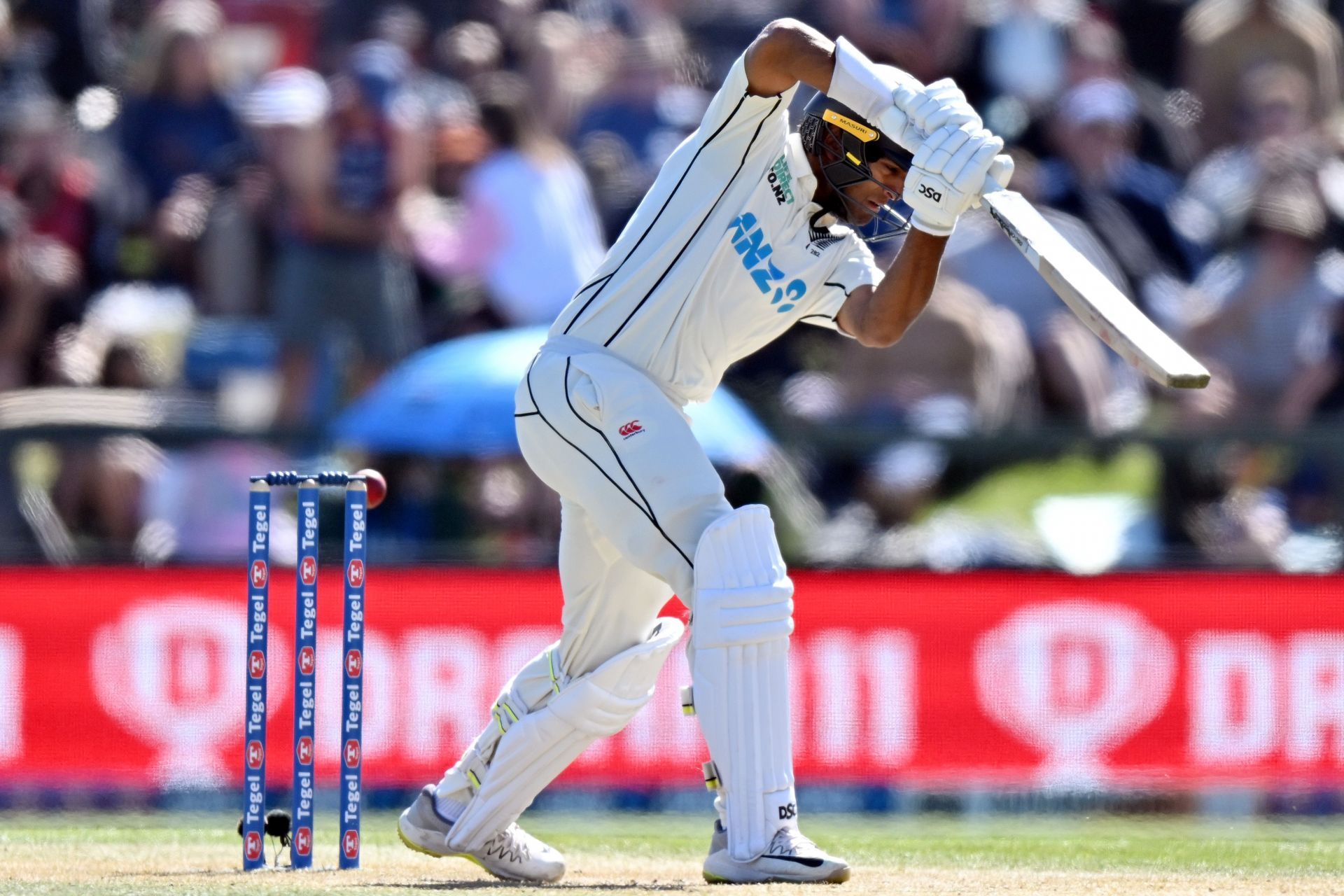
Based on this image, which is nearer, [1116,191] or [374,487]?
[374,487]

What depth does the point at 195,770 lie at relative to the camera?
7.34m

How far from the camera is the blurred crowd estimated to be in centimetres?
843

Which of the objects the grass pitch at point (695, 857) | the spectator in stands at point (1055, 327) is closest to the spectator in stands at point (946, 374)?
the spectator in stands at point (1055, 327)

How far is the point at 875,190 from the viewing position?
15.1ft

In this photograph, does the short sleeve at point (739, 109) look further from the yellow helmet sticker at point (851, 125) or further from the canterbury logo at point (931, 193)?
the canterbury logo at point (931, 193)

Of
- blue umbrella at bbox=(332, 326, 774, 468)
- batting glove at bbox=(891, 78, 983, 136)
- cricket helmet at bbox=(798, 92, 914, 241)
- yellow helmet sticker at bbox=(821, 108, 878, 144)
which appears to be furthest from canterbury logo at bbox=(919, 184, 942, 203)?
blue umbrella at bbox=(332, 326, 774, 468)

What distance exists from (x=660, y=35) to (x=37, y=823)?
5.69 meters

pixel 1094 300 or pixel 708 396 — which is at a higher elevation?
pixel 1094 300

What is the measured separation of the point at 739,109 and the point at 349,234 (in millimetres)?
5537

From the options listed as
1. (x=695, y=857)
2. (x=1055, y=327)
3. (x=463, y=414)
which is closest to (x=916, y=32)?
(x=1055, y=327)

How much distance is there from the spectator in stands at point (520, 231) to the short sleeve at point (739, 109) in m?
5.03

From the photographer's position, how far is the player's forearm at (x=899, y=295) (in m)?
4.30

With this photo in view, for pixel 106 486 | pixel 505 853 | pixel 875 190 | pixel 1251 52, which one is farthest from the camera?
pixel 1251 52

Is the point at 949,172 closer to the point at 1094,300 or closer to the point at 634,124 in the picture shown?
the point at 1094,300
